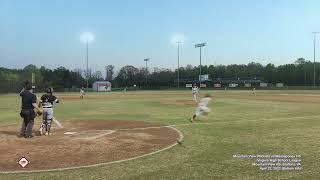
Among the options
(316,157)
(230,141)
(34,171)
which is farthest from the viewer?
(230,141)

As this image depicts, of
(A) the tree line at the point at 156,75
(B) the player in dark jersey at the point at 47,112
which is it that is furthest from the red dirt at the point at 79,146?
(A) the tree line at the point at 156,75

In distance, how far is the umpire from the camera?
15.0 m

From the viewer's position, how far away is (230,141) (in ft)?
46.8

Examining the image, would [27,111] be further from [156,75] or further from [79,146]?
[156,75]

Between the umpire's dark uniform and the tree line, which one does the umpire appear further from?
the tree line

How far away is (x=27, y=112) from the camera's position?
15062 mm

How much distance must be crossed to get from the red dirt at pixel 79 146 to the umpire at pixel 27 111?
1.26 feet

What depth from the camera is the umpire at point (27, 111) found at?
591 inches

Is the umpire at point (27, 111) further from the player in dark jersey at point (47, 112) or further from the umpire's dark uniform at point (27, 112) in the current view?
the player in dark jersey at point (47, 112)

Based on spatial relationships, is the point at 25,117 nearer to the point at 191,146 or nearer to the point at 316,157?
the point at 191,146

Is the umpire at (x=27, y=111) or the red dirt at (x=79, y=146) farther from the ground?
the umpire at (x=27, y=111)

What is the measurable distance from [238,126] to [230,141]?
15.1 ft

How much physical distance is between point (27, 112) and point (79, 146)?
3096 mm

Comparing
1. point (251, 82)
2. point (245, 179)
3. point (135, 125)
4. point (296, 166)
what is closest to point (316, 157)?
point (296, 166)
